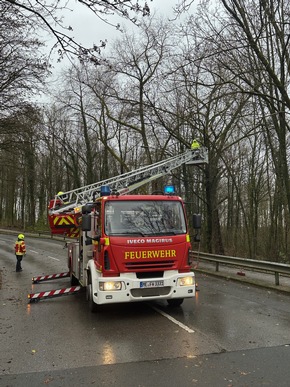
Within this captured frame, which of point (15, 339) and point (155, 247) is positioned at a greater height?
point (155, 247)

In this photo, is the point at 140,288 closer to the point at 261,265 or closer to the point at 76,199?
the point at 261,265

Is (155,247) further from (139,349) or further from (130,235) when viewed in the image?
(139,349)

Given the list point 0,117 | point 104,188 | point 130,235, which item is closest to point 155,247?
point 130,235

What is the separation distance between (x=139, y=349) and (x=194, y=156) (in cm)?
1428

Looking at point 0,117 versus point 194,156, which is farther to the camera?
point 194,156

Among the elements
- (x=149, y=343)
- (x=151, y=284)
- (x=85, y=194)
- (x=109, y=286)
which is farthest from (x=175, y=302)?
(x=85, y=194)

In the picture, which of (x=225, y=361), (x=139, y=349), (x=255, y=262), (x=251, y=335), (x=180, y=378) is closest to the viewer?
(x=180, y=378)

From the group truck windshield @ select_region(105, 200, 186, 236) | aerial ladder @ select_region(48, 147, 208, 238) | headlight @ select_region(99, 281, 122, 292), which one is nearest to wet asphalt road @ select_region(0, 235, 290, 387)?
headlight @ select_region(99, 281, 122, 292)

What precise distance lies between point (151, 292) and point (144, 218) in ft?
5.05

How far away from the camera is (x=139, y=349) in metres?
5.90

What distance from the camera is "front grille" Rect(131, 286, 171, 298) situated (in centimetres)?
779

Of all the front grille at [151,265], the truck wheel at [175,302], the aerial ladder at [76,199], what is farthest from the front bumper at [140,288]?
the aerial ladder at [76,199]

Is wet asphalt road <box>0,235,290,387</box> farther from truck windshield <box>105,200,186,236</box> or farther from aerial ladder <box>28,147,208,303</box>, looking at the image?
truck windshield <box>105,200,186,236</box>

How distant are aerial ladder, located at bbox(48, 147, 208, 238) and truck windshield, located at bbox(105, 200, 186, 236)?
476 mm
